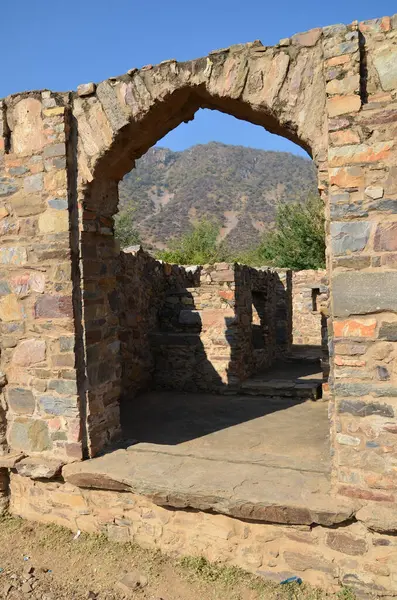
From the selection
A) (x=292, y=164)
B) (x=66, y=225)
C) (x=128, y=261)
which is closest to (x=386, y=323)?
(x=66, y=225)

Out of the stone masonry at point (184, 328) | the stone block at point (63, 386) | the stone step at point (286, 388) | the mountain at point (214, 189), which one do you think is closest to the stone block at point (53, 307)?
the stone block at point (63, 386)

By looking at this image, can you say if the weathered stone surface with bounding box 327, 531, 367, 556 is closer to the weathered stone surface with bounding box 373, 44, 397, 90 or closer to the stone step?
the weathered stone surface with bounding box 373, 44, 397, 90

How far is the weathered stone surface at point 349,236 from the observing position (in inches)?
116

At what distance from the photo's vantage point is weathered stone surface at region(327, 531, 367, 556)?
3.01 metres

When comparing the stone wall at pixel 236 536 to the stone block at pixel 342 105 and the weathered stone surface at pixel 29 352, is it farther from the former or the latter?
the stone block at pixel 342 105

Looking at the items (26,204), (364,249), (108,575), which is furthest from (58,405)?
(364,249)

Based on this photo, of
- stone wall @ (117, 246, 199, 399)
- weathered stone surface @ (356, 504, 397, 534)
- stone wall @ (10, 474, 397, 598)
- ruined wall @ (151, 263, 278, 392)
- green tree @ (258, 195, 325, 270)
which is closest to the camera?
weathered stone surface @ (356, 504, 397, 534)

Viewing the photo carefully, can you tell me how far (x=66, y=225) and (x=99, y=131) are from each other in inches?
33.9

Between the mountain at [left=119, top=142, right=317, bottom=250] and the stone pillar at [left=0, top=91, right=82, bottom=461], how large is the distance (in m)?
32.3

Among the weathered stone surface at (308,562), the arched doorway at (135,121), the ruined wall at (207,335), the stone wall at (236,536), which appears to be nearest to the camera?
the stone wall at (236,536)

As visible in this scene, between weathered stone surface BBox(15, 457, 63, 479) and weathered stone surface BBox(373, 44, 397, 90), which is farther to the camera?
weathered stone surface BBox(15, 457, 63, 479)

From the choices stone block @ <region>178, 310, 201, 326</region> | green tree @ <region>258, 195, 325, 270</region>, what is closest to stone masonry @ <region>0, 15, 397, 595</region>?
stone block @ <region>178, 310, 201, 326</region>

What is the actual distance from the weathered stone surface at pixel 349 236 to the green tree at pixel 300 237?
15.3 meters

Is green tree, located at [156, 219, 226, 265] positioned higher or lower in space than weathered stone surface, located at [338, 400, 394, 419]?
higher
